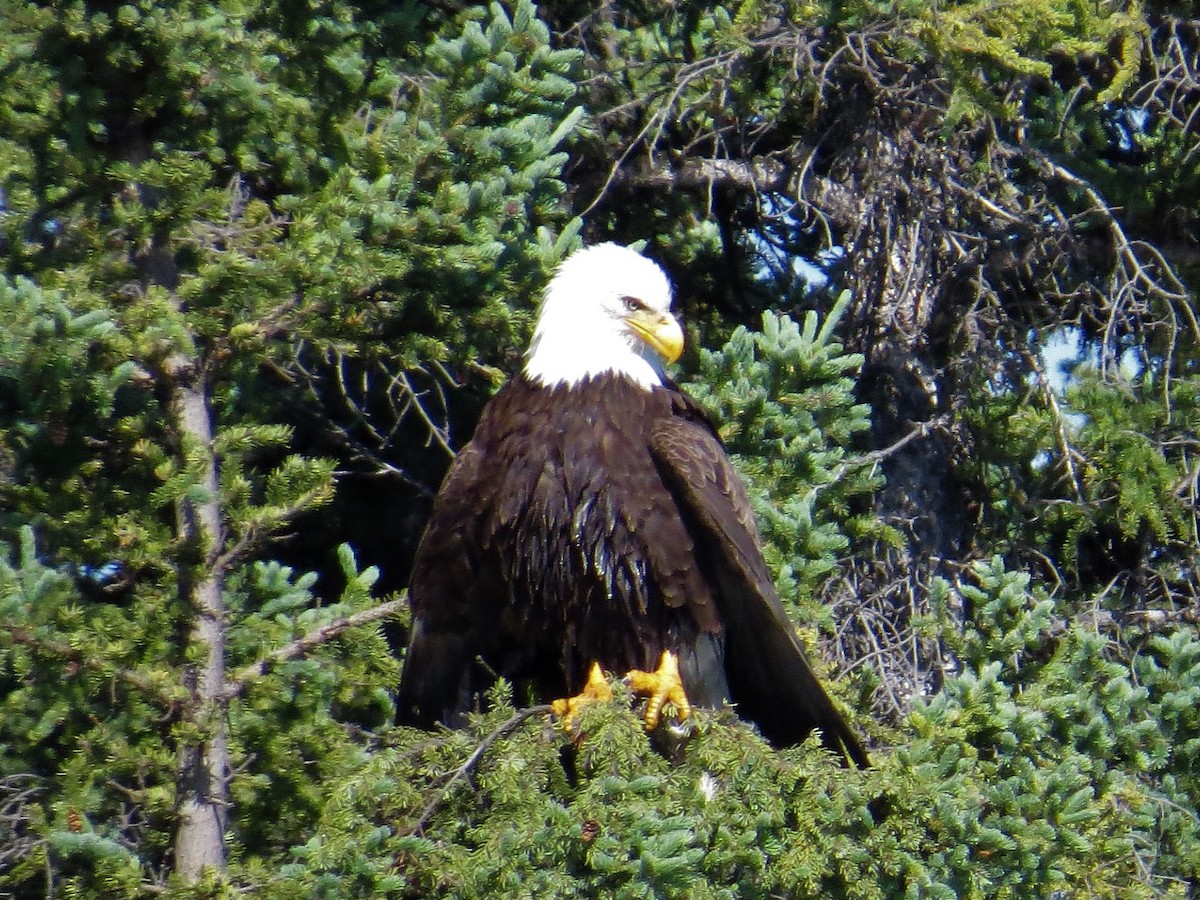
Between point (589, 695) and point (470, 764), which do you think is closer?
point (470, 764)

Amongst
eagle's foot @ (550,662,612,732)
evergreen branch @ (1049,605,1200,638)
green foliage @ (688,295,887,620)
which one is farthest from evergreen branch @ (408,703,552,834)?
evergreen branch @ (1049,605,1200,638)

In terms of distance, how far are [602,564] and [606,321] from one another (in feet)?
2.74

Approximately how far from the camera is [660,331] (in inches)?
184

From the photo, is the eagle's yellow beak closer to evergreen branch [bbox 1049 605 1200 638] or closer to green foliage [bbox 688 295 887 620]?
green foliage [bbox 688 295 887 620]

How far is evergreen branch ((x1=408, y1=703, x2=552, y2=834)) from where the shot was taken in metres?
3.39

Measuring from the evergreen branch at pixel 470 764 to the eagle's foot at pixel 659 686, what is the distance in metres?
0.62

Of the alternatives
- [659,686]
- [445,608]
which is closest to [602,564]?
[659,686]

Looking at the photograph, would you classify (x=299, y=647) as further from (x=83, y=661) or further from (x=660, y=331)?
(x=660, y=331)

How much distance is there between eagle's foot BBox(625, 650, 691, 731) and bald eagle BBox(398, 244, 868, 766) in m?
0.04

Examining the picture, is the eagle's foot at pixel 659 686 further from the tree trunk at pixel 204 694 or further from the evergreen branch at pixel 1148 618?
the evergreen branch at pixel 1148 618

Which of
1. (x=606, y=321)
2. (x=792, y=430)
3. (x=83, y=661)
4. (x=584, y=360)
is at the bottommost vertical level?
(x=83, y=661)

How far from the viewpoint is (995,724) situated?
153 inches

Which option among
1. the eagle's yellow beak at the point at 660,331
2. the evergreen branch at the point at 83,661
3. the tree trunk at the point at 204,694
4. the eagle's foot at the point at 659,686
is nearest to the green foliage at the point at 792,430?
the eagle's yellow beak at the point at 660,331

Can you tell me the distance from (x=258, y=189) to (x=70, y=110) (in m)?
1.02
